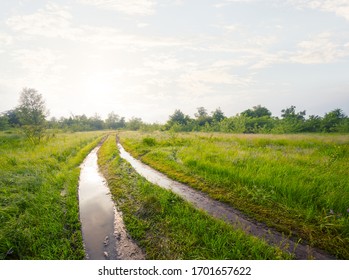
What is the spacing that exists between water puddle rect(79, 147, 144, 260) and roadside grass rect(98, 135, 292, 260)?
0.84ft

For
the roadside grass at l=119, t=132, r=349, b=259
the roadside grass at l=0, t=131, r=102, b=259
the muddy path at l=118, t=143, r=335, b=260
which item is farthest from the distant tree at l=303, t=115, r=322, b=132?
the roadside grass at l=0, t=131, r=102, b=259

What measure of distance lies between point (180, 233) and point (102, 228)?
2.61 meters

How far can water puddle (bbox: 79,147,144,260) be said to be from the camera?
4.05m

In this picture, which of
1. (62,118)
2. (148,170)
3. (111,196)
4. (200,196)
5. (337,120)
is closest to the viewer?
(200,196)

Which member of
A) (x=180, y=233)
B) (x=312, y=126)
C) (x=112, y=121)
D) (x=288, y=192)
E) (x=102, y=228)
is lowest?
(x=102, y=228)

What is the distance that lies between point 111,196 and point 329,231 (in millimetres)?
7643

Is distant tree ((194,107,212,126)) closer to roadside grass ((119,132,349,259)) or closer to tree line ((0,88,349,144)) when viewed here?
tree line ((0,88,349,144))

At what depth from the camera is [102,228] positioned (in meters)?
5.11

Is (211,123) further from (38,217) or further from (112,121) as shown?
(112,121)

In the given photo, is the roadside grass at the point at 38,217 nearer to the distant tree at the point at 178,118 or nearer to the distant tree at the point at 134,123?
the distant tree at the point at 178,118

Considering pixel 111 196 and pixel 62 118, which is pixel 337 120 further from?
pixel 62 118

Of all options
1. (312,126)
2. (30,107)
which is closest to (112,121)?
(30,107)

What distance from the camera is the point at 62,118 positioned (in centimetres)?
9756

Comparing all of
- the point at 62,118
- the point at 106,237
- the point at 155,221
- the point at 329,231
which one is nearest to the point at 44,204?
the point at 106,237
